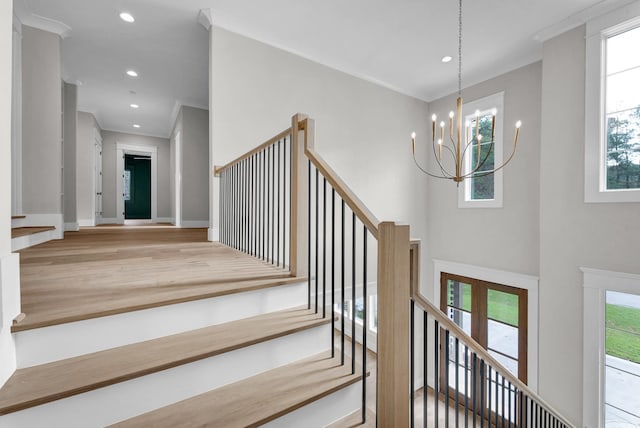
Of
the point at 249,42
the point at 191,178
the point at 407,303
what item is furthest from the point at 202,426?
the point at 191,178

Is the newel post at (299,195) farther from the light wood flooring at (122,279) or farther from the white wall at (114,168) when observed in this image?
the white wall at (114,168)

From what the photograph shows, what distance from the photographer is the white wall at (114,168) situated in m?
7.80

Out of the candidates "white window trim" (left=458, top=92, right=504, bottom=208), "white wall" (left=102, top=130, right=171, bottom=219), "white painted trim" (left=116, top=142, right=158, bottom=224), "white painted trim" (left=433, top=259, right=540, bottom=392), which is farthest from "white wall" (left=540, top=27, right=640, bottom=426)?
"white painted trim" (left=116, top=142, right=158, bottom=224)

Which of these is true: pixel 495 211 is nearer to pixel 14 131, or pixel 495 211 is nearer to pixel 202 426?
pixel 202 426

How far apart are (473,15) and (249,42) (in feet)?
8.78

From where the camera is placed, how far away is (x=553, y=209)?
3.72 metres

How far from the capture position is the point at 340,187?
4.90 ft

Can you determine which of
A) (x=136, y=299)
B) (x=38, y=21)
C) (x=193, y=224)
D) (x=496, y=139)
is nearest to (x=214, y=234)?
(x=136, y=299)

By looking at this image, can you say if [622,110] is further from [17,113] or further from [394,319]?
[17,113]

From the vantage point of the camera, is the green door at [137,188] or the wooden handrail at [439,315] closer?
the wooden handrail at [439,315]

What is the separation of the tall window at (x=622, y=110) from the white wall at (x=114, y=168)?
362 inches

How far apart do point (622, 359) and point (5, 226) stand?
17.0ft

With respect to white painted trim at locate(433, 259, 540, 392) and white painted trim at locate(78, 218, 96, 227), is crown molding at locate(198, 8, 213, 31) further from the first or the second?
white painted trim at locate(78, 218, 96, 227)

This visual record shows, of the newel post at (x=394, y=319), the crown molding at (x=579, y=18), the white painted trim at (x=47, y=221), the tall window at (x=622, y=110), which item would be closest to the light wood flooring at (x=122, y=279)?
the newel post at (x=394, y=319)
